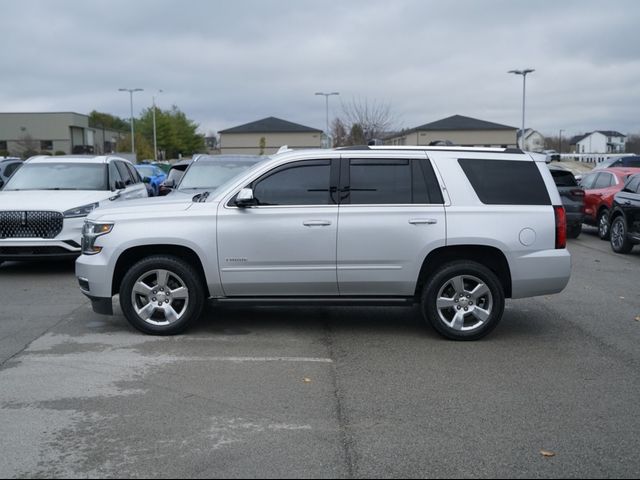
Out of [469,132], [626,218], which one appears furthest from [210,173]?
[469,132]

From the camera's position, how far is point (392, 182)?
24.7ft

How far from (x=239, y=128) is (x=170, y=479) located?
6664 cm

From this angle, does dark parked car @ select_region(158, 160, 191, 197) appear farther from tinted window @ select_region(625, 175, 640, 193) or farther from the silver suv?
tinted window @ select_region(625, 175, 640, 193)

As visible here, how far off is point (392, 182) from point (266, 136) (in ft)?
200

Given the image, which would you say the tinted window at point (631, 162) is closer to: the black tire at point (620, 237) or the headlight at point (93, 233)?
the black tire at point (620, 237)

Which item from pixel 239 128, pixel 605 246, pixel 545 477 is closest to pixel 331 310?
pixel 545 477

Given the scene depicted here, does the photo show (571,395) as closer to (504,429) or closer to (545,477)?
(504,429)

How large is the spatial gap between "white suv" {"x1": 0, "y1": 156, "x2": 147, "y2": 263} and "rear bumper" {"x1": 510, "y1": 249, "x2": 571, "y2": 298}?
557cm

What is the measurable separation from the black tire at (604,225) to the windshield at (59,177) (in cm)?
1148

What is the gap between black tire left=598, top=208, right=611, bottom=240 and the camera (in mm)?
17344

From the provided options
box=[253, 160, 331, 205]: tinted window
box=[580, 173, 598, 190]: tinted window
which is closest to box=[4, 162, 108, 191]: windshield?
box=[253, 160, 331, 205]: tinted window

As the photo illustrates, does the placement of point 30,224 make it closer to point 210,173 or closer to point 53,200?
point 53,200

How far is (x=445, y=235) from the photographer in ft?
24.2

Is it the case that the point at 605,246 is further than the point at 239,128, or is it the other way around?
the point at 239,128
